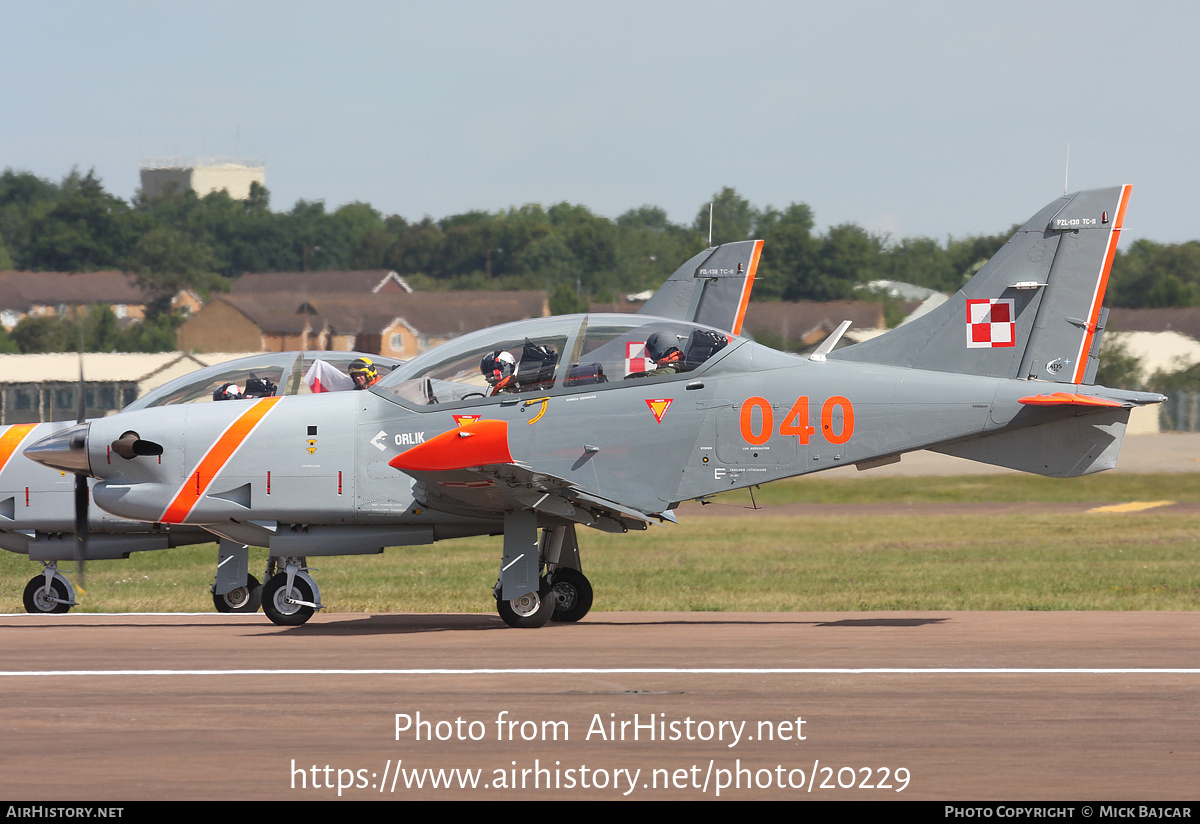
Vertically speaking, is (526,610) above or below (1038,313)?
below

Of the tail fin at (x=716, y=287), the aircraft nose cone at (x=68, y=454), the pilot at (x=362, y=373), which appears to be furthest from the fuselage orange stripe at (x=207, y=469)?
the tail fin at (x=716, y=287)

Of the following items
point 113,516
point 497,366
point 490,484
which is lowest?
point 113,516

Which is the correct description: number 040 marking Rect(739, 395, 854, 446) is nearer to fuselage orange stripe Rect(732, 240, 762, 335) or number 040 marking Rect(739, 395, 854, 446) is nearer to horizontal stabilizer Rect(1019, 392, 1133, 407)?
horizontal stabilizer Rect(1019, 392, 1133, 407)

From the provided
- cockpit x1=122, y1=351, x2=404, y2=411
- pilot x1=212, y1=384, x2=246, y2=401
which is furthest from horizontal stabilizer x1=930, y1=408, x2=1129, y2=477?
pilot x1=212, y1=384, x2=246, y2=401

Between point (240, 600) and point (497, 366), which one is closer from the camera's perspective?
point (497, 366)

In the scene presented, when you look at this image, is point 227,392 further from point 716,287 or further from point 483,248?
point 483,248

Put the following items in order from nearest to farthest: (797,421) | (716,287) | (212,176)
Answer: (797,421), (716,287), (212,176)

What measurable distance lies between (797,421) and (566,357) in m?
2.03

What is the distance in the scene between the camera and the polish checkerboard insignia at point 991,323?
12.2 metres

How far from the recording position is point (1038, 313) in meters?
12.2

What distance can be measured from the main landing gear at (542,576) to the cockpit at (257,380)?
269 cm

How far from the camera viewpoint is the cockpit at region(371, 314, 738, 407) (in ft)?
39.5

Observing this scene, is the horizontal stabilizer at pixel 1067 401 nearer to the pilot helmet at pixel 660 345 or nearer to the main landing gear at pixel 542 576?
the pilot helmet at pixel 660 345

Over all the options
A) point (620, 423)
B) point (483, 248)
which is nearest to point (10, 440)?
point (620, 423)
